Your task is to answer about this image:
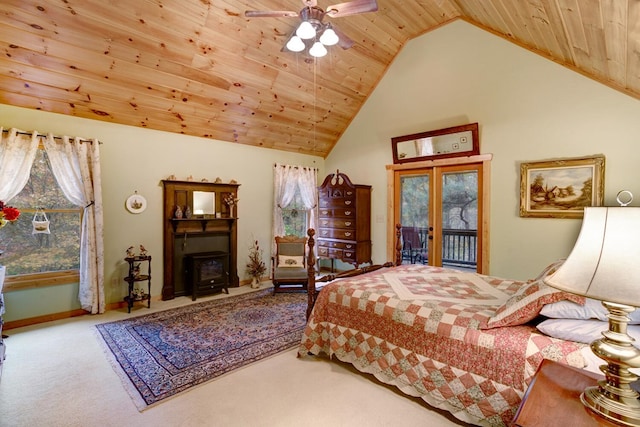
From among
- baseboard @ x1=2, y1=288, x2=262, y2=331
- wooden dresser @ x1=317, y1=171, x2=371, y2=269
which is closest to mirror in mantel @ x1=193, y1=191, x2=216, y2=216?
baseboard @ x1=2, y1=288, x2=262, y2=331

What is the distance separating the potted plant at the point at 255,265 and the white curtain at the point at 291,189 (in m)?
0.38

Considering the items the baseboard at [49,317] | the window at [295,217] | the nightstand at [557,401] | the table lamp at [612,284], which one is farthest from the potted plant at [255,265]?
the table lamp at [612,284]

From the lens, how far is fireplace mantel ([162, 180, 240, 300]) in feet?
15.5

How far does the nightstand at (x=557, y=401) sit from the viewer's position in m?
1.05

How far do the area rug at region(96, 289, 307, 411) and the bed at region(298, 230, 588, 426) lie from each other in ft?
2.10

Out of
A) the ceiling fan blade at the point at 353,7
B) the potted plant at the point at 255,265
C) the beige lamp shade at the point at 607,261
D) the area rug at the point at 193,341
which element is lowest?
the area rug at the point at 193,341

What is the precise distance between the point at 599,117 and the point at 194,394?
16.7ft

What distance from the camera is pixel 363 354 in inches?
99.7

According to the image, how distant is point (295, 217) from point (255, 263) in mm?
1436

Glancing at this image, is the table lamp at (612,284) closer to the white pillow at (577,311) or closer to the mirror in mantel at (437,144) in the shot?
the white pillow at (577,311)

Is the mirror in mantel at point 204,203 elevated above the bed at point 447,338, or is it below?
above

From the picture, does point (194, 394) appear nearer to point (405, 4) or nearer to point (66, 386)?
point (66, 386)

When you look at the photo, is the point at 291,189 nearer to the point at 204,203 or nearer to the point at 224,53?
the point at 204,203

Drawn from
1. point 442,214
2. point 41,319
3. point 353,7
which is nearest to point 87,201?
point 41,319
